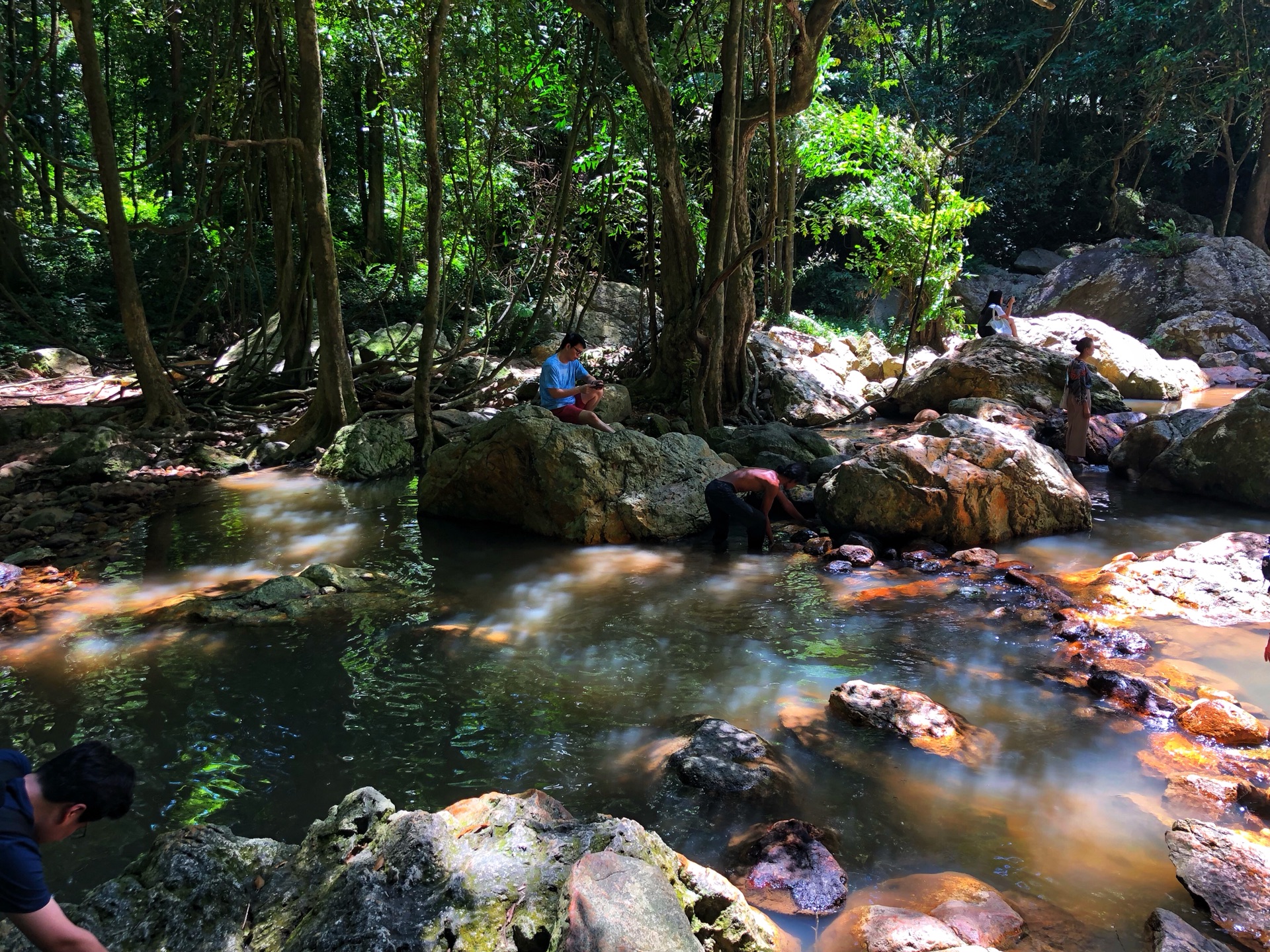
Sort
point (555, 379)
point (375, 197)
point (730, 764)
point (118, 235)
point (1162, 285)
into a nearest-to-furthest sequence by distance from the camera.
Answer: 1. point (730, 764)
2. point (555, 379)
3. point (118, 235)
4. point (375, 197)
5. point (1162, 285)

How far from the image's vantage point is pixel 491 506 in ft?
25.9

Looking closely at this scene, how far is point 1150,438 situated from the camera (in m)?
9.40

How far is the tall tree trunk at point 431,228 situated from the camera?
27.9 ft

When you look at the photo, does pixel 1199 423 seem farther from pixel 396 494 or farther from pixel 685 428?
pixel 396 494

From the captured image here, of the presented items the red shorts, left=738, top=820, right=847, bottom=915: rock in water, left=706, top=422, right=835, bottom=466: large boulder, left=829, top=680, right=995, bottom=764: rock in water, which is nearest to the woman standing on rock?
→ left=706, top=422, right=835, bottom=466: large boulder

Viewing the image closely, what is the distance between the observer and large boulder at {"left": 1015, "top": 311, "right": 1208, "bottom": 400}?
48.1 feet

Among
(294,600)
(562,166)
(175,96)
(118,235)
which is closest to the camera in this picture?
(294,600)

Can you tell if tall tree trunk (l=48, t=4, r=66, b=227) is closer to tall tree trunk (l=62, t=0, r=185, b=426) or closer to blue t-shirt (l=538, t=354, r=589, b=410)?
tall tree trunk (l=62, t=0, r=185, b=426)

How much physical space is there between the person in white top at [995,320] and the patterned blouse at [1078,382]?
4614 mm

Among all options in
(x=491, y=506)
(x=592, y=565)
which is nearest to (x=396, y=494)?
(x=491, y=506)

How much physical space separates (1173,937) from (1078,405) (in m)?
8.48

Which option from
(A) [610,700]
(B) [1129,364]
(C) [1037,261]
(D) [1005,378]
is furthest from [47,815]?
(C) [1037,261]

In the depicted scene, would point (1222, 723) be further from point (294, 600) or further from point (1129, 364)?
point (1129, 364)

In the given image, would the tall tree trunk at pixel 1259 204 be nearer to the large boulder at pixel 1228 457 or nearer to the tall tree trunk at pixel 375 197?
the large boulder at pixel 1228 457
